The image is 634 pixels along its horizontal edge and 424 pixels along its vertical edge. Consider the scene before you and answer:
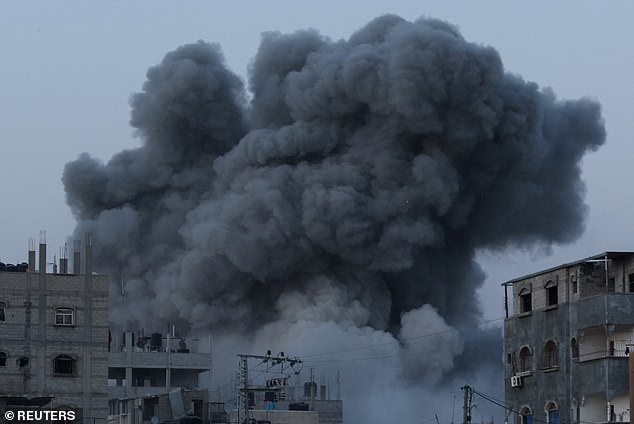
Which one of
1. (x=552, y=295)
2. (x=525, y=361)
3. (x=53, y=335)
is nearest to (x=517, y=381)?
(x=525, y=361)

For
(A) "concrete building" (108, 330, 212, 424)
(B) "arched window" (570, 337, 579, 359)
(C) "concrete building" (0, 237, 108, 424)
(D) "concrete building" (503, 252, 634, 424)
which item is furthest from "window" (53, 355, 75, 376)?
(A) "concrete building" (108, 330, 212, 424)

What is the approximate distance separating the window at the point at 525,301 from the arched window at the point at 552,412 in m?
3.55

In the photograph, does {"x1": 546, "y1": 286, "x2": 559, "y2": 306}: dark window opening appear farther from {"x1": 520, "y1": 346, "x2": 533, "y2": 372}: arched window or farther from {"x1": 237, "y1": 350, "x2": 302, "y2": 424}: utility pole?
{"x1": 237, "y1": 350, "x2": 302, "y2": 424}: utility pole

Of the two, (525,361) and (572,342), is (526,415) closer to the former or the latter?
(525,361)

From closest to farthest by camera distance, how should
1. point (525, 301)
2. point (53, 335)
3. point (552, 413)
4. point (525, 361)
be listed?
1. point (552, 413)
2. point (525, 361)
3. point (525, 301)
4. point (53, 335)

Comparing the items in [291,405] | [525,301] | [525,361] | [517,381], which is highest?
[525,301]

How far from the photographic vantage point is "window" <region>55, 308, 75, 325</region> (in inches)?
2456

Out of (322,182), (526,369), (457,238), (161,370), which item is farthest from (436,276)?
(526,369)

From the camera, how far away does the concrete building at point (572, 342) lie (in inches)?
2073

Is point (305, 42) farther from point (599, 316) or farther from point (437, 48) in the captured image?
point (599, 316)

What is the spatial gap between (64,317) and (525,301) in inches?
619

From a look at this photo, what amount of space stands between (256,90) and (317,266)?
12.6 m

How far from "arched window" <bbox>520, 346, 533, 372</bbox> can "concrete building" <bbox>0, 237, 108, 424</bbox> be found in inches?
571

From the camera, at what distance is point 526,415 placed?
56.7m
